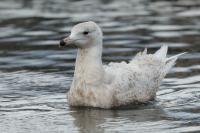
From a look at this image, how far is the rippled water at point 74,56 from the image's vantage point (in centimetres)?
1169

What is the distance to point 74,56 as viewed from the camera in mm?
17188

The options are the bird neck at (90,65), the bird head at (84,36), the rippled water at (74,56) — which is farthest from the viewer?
the bird neck at (90,65)

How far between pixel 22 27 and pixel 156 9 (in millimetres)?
4253

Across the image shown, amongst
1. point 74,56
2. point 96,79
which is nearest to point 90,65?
point 96,79

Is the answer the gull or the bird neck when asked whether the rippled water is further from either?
the bird neck

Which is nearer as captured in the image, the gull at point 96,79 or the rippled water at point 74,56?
the rippled water at point 74,56

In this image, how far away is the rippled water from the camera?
11688 mm

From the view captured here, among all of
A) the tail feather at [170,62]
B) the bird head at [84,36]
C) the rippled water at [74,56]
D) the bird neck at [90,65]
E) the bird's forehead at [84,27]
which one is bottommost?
the rippled water at [74,56]

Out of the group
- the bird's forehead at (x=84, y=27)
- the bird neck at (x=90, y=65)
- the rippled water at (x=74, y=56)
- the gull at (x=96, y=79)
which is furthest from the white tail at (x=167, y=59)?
the bird's forehead at (x=84, y=27)

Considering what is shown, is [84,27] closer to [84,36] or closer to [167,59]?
[84,36]

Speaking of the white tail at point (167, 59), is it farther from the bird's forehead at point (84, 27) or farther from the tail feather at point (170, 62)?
the bird's forehead at point (84, 27)

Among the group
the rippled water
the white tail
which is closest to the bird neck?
the rippled water

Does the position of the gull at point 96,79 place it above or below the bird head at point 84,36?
below

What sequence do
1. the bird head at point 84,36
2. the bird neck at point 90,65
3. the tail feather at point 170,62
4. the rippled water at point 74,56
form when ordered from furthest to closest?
1. the tail feather at point 170,62
2. the bird neck at point 90,65
3. the bird head at point 84,36
4. the rippled water at point 74,56
